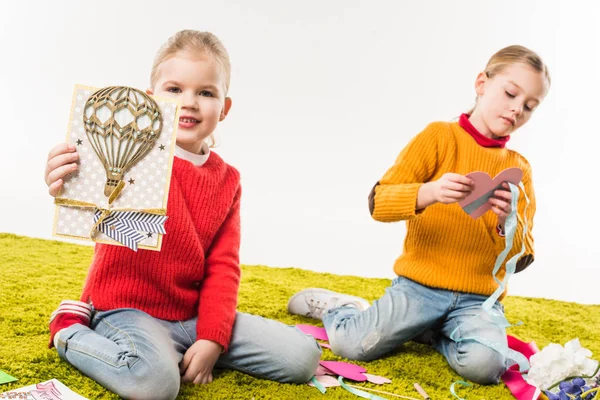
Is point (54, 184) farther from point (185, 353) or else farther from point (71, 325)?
point (185, 353)

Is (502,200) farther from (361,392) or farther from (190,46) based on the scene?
(190,46)

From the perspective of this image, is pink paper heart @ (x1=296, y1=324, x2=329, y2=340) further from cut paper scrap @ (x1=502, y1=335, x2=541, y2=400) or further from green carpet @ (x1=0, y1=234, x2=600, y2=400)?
cut paper scrap @ (x1=502, y1=335, x2=541, y2=400)

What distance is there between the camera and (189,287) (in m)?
1.43

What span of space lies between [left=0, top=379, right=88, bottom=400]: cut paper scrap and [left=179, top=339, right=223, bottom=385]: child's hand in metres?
0.21

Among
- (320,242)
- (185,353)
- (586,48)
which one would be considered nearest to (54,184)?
(185,353)

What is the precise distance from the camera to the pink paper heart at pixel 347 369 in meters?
1.45

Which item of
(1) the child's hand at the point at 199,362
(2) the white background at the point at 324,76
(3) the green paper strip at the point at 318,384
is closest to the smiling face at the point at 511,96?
(3) the green paper strip at the point at 318,384

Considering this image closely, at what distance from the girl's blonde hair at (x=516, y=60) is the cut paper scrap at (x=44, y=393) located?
1197mm

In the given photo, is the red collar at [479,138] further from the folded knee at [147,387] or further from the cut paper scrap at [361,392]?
the folded knee at [147,387]

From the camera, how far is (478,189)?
1.45 m

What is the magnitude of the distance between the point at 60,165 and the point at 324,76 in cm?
246

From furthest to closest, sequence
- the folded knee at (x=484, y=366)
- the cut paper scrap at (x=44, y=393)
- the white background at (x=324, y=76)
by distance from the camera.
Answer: the white background at (x=324, y=76) → the folded knee at (x=484, y=366) → the cut paper scrap at (x=44, y=393)

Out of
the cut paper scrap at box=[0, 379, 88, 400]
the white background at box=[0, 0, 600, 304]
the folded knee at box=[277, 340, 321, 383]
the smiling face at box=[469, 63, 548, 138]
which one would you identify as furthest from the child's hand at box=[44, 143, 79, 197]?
the white background at box=[0, 0, 600, 304]

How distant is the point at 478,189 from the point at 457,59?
2215 mm
